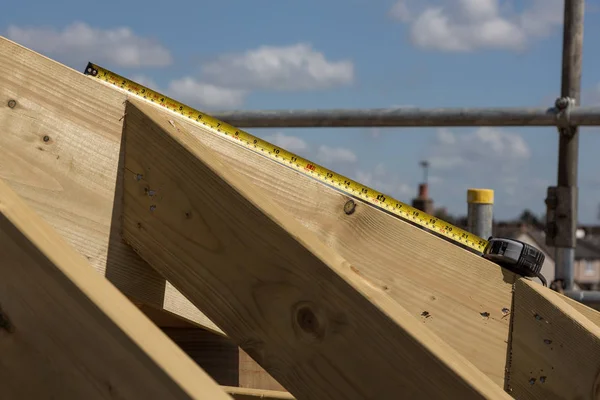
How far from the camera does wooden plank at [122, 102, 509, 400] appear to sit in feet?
4.73

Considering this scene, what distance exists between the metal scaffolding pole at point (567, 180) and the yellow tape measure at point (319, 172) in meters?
1.57

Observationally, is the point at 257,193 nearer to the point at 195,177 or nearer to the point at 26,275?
the point at 195,177

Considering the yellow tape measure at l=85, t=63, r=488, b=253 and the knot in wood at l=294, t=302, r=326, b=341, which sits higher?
the yellow tape measure at l=85, t=63, r=488, b=253

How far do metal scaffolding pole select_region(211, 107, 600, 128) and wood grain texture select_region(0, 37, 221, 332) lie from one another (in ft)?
7.95

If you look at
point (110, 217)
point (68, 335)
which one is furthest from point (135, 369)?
point (110, 217)

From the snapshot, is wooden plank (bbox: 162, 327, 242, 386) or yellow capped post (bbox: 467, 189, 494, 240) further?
yellow capped post (bbox: 467, 189, 494, 240)

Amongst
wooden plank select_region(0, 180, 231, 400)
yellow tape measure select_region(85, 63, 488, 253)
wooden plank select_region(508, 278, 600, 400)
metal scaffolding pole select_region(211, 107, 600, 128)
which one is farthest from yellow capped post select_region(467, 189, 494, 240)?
wooden plank select_region(0, 180, 231, 400)

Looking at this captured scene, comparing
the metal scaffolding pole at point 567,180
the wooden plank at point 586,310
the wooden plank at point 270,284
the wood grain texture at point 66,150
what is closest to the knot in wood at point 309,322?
the wooden plank at point 270,284

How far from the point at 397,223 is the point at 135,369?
1137 millimetres

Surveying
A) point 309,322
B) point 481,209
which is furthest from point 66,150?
point 481,209

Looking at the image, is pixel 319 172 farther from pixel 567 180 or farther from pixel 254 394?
pixel 567 180

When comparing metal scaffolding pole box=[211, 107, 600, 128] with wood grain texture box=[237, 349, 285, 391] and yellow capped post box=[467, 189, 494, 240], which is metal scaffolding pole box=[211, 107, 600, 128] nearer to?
yellow capped post box=[467, 189, 494, 240]

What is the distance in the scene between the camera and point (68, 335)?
112cm

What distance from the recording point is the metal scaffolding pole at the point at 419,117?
386 centimetres
